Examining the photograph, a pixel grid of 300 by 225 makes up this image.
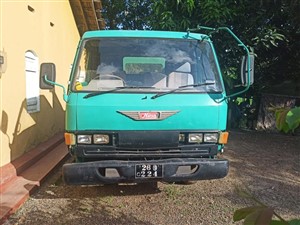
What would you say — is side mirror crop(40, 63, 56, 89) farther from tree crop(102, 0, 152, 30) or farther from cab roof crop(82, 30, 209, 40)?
tree crop(102, 0, 152, 30)

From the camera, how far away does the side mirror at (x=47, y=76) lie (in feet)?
13.6

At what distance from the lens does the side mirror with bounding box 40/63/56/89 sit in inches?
163

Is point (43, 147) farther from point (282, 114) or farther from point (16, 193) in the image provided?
point (282, 114)

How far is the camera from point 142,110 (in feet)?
12.4

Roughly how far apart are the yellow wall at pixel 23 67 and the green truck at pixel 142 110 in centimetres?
137

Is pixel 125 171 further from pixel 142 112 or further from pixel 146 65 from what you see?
pixel 146 65

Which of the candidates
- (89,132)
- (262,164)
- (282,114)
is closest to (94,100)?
(89,132)

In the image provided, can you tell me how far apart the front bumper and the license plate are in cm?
3

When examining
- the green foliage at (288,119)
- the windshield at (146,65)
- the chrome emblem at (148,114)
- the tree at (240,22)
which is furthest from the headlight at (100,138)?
the tree at (240,22)

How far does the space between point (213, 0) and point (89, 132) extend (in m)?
6.85

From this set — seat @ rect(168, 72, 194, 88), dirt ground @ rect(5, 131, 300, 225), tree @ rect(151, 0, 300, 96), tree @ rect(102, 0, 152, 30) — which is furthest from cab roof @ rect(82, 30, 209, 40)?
tree @ rect(102, 0, 152, 30)

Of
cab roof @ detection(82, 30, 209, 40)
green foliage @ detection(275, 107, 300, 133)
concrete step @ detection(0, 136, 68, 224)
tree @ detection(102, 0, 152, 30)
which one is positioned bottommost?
concrete step @ detection(0, 136, 68, 224)

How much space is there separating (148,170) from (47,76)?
1.75m

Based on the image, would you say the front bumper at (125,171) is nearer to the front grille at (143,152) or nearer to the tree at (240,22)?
the front grille at (143,152)
